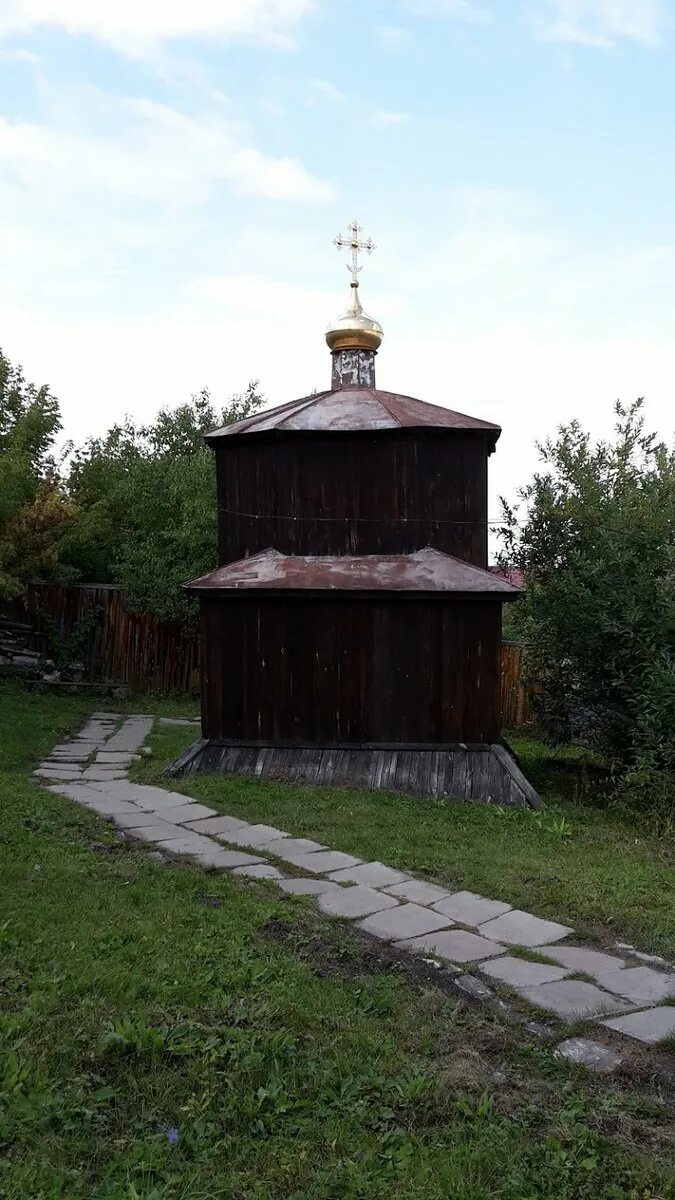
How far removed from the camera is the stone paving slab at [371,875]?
234 inches

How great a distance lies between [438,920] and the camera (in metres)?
5.19

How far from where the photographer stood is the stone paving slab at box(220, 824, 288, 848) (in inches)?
272

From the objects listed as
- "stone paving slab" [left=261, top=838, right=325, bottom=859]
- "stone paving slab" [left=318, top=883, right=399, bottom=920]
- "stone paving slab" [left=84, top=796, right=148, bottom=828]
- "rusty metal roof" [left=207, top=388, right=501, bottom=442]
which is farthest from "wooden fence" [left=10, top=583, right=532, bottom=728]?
"stone paving slab" [left=318, top=883, right=399, bottom=920]

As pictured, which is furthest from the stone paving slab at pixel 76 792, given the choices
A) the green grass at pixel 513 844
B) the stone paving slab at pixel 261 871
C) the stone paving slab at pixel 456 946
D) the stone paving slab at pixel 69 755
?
the stone paving slab at pixel 456 946

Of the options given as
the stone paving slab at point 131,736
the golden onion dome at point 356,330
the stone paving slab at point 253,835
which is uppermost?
the golden onion dome at point 356,330

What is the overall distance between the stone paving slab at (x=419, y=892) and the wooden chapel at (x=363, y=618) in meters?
3.19

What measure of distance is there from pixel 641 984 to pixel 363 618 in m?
5.75

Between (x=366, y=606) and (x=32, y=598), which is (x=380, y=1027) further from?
(x=32, y=598)

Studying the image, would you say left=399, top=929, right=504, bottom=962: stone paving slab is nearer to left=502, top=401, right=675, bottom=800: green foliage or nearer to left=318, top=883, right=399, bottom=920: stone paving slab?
left=318, top=883, right=399, bottom=920: stone paving slab

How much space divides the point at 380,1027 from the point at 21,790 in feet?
18.1

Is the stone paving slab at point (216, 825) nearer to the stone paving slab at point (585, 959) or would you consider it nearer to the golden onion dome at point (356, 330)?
the stone paving slab at point (585, 959)

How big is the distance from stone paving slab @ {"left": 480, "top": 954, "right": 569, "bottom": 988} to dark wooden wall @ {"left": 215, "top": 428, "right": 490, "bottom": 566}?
6.42m

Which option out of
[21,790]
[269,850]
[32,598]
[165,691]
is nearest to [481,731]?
[269,850]

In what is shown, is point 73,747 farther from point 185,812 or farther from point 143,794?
point 185,812
